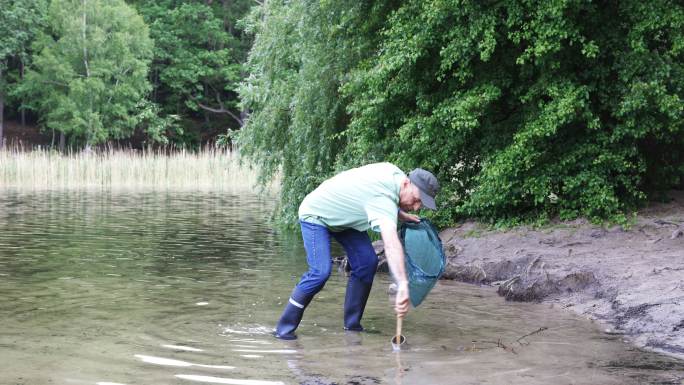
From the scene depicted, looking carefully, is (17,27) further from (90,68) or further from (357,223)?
(357,223)

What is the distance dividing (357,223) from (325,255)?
0.40 meters

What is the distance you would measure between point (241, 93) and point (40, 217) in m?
5.21

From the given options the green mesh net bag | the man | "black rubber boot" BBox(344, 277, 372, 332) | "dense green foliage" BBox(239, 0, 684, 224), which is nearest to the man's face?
the man

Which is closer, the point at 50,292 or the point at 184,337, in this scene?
the point at 184,337

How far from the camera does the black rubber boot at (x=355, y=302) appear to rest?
28.6ft

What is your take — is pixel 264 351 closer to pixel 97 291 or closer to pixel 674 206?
pixel 97 291

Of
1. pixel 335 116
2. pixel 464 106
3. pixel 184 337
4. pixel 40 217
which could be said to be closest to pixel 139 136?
pixel 40 217

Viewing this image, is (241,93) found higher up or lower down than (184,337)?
higher up

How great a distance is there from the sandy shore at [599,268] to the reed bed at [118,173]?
18.9m

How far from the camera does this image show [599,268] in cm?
1127

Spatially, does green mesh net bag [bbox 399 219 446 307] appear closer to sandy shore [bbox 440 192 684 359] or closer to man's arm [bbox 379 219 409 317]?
man's arm [bbox 379 219 409 317]

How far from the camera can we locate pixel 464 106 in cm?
1375

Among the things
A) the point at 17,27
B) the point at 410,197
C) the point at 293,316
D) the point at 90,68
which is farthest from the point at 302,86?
the point at 17,27

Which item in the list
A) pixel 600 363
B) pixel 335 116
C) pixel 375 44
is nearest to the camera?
pixel 600 363
